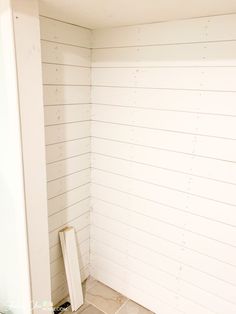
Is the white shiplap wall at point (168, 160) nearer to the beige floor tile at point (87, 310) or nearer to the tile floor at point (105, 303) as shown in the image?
the tile floor at point (105, 303)

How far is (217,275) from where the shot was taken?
1.83 meters

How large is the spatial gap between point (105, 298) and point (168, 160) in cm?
141

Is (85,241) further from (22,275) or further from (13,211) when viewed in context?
(13,211)

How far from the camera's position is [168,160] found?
6.15 ft

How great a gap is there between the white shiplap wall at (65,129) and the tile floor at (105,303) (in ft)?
0.72

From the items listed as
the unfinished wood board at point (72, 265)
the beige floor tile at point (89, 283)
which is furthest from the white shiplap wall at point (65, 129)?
the beige floor tile at point (89, 283)

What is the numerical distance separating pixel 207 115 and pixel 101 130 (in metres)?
0.88

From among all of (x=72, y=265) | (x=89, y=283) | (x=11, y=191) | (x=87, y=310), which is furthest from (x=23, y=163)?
(x=89, y=283)

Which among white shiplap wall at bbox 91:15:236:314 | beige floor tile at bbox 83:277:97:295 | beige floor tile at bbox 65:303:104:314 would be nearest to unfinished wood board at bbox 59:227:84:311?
beige floor tile at bbox 65:303:104:314

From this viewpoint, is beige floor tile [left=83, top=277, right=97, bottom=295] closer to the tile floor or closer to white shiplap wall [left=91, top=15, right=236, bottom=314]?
the tile floor

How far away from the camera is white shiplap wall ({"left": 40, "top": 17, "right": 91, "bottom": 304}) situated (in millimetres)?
1807

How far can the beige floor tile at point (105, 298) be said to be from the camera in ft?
7.45

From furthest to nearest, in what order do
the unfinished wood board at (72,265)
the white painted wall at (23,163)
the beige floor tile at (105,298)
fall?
1. the beige floor tile at (105,298)
2. the unfinished wood board at (72,265)
3. the white painted wall at (23,163)

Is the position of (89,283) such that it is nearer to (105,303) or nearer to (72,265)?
(105,303)
